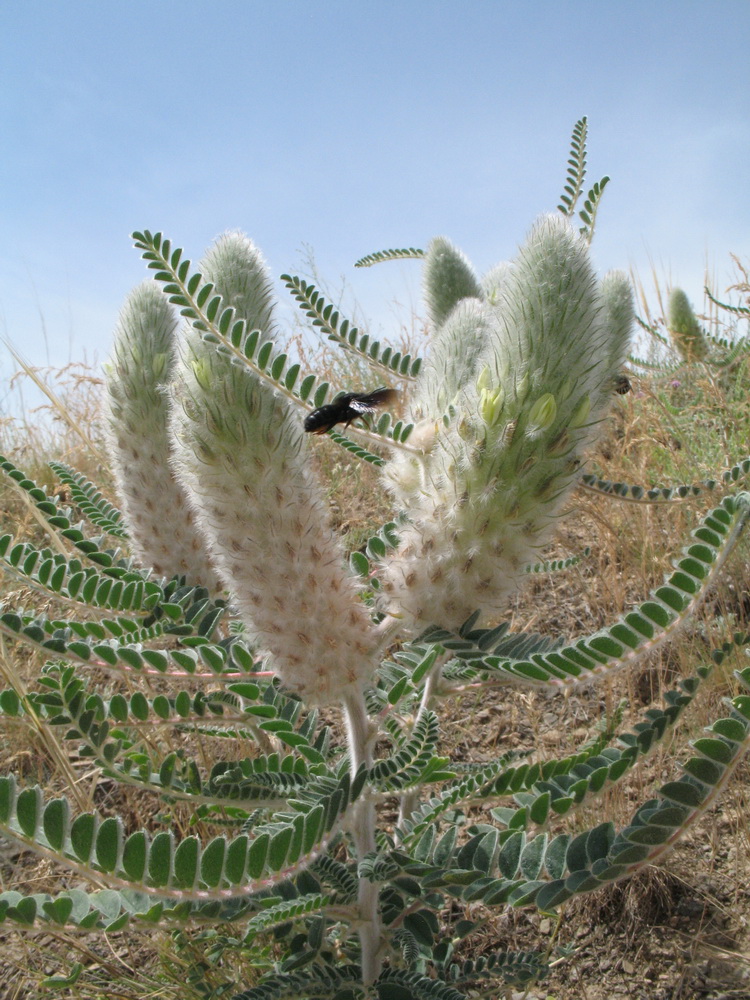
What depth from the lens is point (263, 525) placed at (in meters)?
1.13

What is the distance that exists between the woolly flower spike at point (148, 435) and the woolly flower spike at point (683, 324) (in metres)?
4.14

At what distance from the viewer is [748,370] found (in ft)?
14.0

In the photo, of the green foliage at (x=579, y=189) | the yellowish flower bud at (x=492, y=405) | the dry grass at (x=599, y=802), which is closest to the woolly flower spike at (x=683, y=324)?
the dry grass at (x=599, y=802)

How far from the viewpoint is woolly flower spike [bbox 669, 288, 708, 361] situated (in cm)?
479

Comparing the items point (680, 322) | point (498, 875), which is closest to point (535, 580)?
point (498, 875)

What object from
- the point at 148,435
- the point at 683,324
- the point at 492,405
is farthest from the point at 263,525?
the point at 683,324

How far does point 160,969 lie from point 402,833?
88cm

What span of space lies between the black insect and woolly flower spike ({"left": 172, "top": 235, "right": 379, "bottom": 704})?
0.17 feet

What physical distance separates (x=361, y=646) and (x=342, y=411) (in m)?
0.42

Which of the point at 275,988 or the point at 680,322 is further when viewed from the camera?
the point at 680,322

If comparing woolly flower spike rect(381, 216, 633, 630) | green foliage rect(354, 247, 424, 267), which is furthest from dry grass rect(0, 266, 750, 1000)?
green foliage rect(354, 247, 424, 267)

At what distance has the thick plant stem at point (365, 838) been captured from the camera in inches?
49.2

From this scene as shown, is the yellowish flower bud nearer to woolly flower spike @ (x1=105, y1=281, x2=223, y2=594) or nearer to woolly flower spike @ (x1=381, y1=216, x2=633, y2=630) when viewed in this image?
woolly flower spike @ (x1=381, y1=216, x2=633, y2=630)

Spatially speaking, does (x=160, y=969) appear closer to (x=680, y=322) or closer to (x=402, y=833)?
(x=402, y=833)
